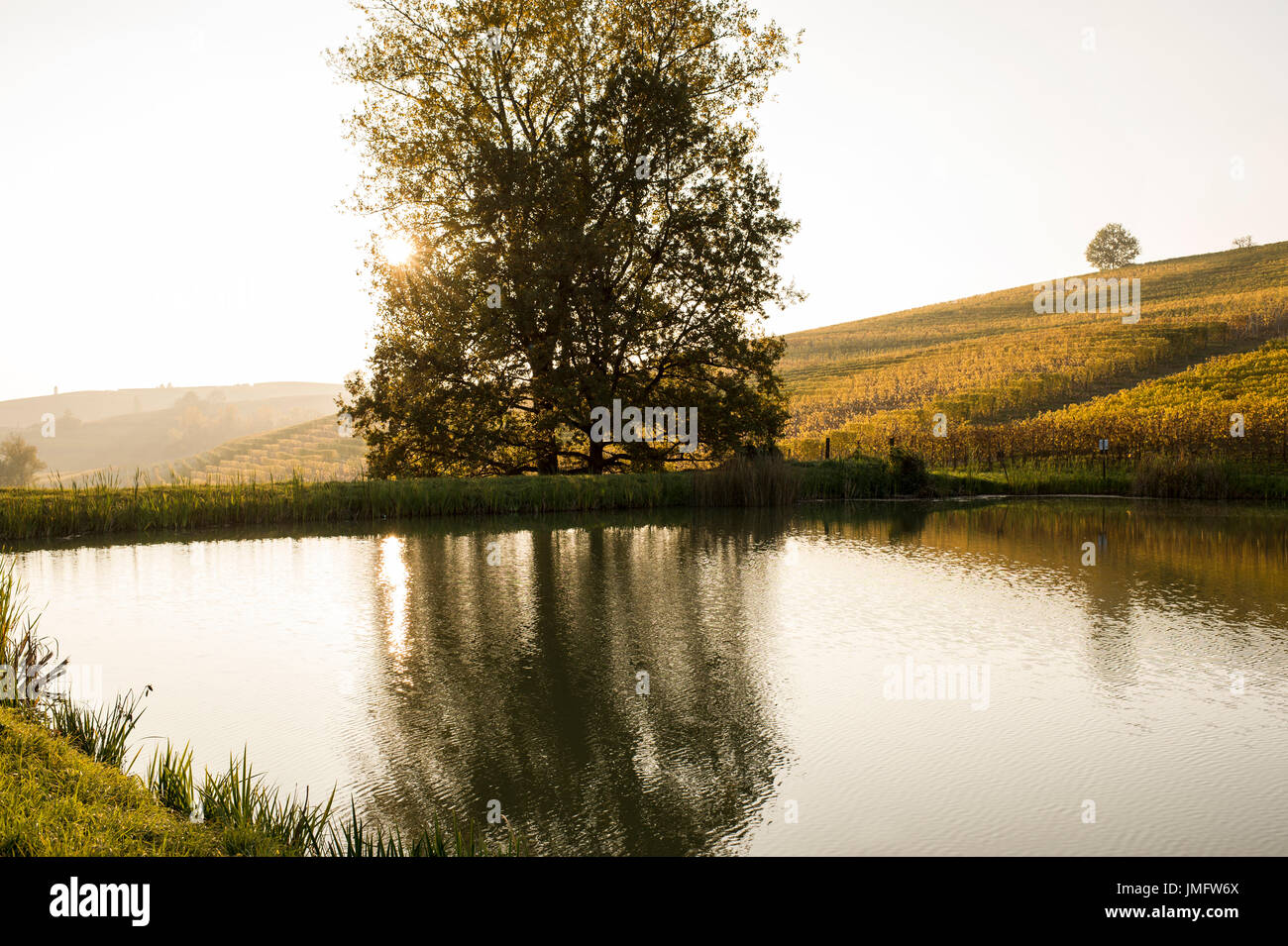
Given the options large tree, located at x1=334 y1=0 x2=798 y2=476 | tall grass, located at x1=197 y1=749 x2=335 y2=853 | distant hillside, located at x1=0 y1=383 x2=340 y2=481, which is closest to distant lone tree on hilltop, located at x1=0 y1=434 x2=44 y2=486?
distant hillside, located at x1=0 y1=383 x2=340 y2=481

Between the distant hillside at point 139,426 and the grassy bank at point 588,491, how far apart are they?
68979 millimetres

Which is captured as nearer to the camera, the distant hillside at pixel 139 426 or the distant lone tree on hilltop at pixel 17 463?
the distant lone tree on hilltop at pixel 17 463

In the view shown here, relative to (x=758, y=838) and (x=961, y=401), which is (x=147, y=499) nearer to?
(x=758, y=838)

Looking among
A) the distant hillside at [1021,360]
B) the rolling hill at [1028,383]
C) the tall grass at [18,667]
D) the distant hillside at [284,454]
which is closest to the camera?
the tall grass at [18,667]

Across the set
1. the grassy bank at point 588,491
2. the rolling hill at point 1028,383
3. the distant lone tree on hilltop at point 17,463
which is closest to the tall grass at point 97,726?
the grassy bank at point 588,491

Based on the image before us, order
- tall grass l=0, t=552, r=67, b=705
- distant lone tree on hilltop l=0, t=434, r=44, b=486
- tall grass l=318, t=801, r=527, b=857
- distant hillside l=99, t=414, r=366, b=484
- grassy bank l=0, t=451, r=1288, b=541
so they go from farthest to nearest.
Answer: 1. distant lone tree on hilltop l=0, t=434, r=44, b=486
2. distant hillside l=99, t=414, r=366, b=484
3. grassy bank l=0, t=451, r=1288, b=541
4. tall grass l=0, t=552, r=67, b=705
5. tall grass l=318, t=801, r=527, b=857

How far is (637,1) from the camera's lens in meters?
25.3

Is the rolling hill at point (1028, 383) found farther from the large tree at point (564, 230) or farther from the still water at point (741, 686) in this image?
the still water at point (741, 686)

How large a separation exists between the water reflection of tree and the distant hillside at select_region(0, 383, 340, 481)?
262 ft

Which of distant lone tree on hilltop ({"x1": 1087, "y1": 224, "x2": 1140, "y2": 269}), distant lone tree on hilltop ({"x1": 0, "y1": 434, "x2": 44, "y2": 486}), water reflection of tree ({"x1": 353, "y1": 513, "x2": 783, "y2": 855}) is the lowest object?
water reflection of tree ({"x1": 353, "y1": 513, "x2": 783, "y2": 855})

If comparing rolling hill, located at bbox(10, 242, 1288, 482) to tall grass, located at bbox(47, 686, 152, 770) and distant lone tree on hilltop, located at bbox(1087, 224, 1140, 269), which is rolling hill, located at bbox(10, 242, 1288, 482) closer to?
distant lone tree on hilltop, located at bbox(1087, 224, 1140, 269)

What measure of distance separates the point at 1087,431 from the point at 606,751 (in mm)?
27320

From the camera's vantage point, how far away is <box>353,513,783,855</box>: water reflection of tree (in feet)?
14.6

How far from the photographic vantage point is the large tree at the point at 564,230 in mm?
24359
